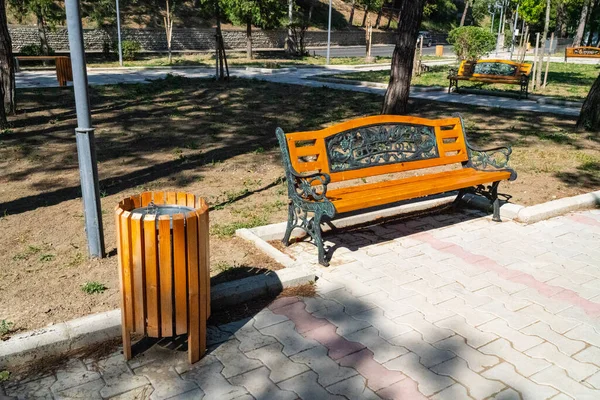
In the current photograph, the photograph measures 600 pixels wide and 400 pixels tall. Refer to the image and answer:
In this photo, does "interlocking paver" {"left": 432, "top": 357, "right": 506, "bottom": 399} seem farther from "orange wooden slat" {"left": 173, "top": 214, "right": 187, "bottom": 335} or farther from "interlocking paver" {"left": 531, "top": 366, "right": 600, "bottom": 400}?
"orange wooden slat" {"left": 173, "top": 214, "right": 187, "bottom": 335}

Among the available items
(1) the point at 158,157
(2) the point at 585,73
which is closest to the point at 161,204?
(1) the point at 158,157

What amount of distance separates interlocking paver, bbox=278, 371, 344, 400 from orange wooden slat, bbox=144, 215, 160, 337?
0.78 m

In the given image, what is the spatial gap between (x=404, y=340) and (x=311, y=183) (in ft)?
5.74

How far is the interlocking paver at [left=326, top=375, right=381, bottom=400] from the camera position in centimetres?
310

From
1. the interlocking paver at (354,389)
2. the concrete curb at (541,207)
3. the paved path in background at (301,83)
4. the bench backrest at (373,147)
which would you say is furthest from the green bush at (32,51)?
the interlocking paver at (354,389)

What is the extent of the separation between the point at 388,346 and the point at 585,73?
2541cm

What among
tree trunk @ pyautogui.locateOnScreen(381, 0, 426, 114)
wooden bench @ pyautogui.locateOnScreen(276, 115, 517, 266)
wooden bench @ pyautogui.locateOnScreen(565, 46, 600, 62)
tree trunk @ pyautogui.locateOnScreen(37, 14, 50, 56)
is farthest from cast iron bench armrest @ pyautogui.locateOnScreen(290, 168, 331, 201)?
wooden bench @ pyautogui.locateOnScreen(565, 46, 600, 62)

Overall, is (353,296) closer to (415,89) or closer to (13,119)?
(13,119)

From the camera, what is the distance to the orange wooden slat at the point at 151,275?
3.04 m

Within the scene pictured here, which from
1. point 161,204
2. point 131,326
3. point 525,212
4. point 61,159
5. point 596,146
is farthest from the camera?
point 596,146

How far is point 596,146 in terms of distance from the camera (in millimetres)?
9492

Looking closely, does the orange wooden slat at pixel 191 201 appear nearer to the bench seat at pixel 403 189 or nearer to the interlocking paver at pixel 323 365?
the interlocking paver at pixel 323 365

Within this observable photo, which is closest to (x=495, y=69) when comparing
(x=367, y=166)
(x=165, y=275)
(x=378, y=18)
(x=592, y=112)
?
(x=592, y=112)

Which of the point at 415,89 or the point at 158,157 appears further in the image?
the point at 415,89
